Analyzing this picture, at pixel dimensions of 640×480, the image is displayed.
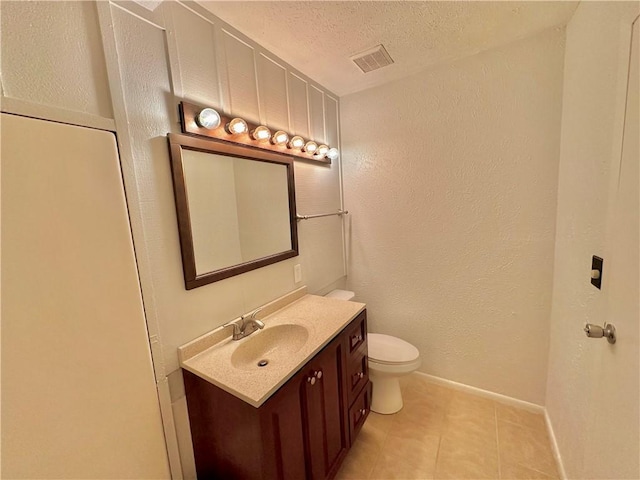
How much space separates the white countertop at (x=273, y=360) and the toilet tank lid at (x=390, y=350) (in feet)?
1.56

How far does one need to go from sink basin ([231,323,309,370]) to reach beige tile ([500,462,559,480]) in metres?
1.31

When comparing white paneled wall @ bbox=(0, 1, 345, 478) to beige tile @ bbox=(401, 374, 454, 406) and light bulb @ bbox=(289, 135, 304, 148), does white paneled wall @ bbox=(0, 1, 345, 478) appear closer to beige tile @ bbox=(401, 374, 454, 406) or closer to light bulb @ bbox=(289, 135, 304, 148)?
light bulb @ bbox=(289, 135, 304, 148)

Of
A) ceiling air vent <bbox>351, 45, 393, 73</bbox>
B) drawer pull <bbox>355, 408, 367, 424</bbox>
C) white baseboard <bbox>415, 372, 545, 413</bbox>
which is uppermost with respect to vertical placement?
ceiling air vent <bbox>351, 45, 393, 73</bbox>

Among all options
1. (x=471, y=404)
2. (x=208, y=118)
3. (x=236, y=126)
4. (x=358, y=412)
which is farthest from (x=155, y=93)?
(x=471, y=404)

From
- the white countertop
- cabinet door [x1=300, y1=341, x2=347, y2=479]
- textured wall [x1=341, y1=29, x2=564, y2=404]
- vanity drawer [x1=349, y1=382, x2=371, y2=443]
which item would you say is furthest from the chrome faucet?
textured wall [x1=341, y1=29, x2=564, y2=404]

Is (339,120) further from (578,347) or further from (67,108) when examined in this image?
(578,347)

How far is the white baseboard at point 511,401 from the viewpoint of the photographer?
1.40 meters

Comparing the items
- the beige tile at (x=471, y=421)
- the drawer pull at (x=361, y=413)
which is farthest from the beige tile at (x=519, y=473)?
the drawer pull at (x=361, y=413)

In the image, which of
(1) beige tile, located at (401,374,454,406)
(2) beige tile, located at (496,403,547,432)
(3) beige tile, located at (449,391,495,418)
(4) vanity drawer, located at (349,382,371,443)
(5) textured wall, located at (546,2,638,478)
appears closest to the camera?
(5) textured wall, located at (546,2,638,478)

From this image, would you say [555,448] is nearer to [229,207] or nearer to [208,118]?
[229,207]

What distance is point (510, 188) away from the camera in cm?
164

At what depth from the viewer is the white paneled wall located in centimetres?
75

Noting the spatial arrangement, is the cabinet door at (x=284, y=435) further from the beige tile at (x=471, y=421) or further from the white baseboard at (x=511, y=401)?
the white baseboard at (x=511, y=401)

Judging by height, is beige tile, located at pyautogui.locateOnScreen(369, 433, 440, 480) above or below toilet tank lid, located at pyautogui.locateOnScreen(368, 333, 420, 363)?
below
